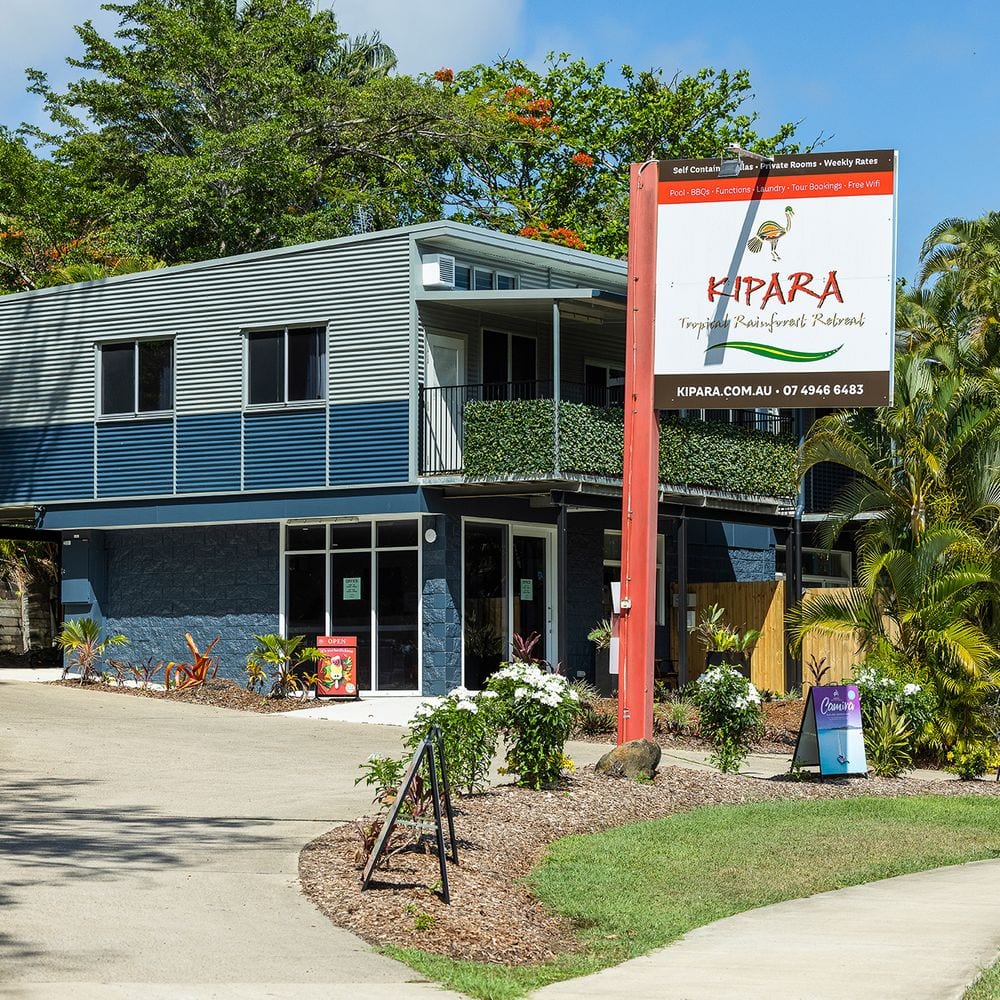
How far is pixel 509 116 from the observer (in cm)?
4275

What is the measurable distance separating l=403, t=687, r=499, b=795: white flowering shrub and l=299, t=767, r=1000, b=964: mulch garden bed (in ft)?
0.86

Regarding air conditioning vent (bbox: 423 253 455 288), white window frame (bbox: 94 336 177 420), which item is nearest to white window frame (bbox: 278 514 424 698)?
white window frame (bbox: 94 336 177 420)

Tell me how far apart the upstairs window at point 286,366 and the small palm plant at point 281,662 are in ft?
12.4

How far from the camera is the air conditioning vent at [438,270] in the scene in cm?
2436

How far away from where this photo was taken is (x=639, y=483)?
661 inches

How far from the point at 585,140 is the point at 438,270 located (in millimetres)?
21476

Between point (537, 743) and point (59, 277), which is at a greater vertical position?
point (59, 277)

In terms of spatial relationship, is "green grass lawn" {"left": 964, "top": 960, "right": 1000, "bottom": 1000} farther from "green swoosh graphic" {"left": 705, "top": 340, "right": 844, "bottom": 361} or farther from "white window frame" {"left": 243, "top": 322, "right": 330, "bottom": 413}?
"white window frame" {"left": 243, "top": 322, "right": 330, "bottom": 413}

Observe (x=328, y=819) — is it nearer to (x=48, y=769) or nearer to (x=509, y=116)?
(x=48, y=769)

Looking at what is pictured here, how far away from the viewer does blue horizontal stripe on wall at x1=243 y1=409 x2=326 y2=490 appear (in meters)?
25.2

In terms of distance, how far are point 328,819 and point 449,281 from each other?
1317 cm

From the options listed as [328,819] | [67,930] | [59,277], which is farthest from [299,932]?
[59,277]

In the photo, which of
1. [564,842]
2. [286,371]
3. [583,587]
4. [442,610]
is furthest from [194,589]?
[564,842]

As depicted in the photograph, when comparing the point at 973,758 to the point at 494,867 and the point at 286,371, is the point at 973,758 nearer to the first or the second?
the point at 494,867
